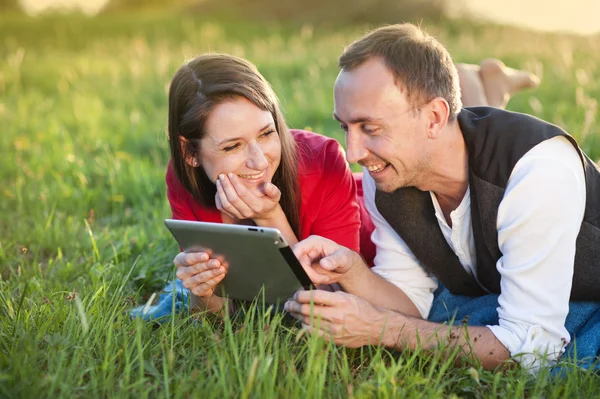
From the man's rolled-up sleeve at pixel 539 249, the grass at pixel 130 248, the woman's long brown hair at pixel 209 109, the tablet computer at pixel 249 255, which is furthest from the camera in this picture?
the woman's long brown hair at pixel 209 109

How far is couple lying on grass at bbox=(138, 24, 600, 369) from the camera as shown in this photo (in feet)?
9.51

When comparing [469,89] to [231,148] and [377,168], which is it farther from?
[231,148]

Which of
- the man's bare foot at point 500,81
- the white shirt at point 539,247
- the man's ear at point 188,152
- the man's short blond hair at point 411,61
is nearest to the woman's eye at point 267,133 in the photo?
the man's ear at point 188,152

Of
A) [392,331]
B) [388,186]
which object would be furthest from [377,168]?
[392,331]

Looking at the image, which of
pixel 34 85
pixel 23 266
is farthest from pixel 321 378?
pixel 34 85

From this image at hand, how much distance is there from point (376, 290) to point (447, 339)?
665mm

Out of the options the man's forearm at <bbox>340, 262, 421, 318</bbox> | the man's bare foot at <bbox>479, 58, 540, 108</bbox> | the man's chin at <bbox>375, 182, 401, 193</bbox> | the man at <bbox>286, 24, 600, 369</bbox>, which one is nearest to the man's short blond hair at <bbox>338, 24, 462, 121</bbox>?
the man at <bbox>286, 24, 600, 369</bbox>

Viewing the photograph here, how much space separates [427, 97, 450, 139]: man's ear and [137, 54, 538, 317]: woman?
715mm

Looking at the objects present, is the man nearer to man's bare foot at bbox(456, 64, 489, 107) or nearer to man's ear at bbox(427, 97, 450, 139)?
man's ear at bbox(427, 97, 450, 139)

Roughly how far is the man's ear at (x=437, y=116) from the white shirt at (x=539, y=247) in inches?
15.1

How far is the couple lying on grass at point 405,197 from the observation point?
290 cm

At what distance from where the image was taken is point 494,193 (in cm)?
303

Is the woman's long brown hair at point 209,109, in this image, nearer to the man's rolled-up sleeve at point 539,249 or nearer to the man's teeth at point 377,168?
the man's teeth at point 377,168

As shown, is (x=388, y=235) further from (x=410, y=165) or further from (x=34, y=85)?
(x=34, y=85)
